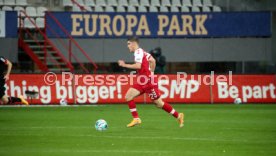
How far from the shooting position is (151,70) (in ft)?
59.6

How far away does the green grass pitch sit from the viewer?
1291 centimetres

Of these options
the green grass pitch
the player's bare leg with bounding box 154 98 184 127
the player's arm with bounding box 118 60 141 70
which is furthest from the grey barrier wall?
the player's arm with bounding box 118 60 141 70

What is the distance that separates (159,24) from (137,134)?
1659 centimetres

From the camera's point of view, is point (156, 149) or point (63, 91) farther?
point (63, 91)

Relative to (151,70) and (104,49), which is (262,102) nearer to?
(104,49)

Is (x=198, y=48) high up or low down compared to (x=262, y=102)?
up

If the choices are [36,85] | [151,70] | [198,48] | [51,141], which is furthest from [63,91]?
[51,141]

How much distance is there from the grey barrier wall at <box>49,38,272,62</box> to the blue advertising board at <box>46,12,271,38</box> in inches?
11.3

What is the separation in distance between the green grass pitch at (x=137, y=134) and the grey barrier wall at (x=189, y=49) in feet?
25.4

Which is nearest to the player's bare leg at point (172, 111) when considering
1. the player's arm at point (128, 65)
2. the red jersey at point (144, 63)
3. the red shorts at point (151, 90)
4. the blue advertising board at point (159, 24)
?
the red shorts at point (151, 90)

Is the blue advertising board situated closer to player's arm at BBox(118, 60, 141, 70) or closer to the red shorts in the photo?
the red shorts

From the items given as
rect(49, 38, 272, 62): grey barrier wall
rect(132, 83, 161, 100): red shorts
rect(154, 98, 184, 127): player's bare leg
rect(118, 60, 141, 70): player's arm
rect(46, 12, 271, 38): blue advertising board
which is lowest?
rect(154, 98, 184, 127): player's bare leg

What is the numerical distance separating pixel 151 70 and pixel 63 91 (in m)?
10.2

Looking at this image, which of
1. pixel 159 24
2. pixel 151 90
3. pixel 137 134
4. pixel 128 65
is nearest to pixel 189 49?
pixel 159 24
